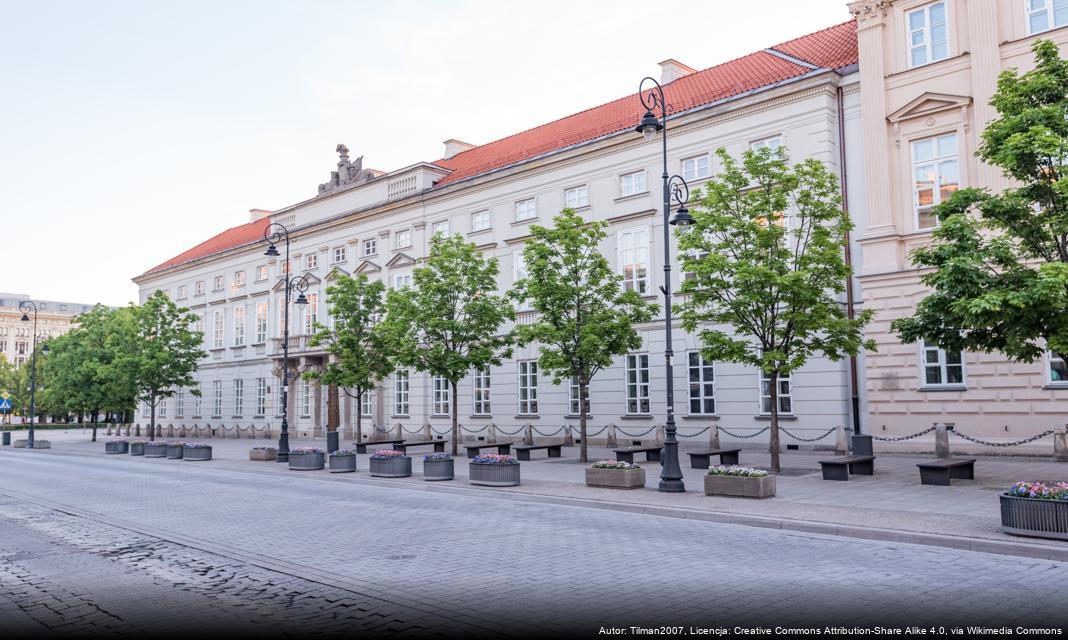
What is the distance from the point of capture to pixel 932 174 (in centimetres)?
2480

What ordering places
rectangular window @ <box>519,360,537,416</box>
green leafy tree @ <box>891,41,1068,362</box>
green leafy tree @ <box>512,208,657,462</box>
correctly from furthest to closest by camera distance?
rectangular window @ <box>519,360,537,416</box> < green leafy tree @ <box>512,208,657,462</box> < green leafy tree @ <box>891,41,1068,362</box>

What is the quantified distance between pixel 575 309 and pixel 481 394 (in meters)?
13.6

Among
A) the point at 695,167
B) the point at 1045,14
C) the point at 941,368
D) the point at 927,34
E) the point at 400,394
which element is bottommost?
the point at 400,394

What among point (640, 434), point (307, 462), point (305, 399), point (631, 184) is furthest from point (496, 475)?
point (305, 399)

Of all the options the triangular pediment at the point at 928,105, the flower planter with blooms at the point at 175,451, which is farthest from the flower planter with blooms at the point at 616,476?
the flower planter with blooms at the point at 175,451

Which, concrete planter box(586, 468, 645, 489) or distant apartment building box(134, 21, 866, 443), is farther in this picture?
distant apartment building box(134, 21, 866, 443)

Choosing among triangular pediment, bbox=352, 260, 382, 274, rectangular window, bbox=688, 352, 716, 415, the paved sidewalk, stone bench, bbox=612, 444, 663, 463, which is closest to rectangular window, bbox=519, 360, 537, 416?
rectangular window, bbox=688, 352, 716, 415

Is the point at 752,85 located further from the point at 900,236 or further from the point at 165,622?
the point at 165,622

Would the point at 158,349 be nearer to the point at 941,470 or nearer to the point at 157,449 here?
the point at 157,449

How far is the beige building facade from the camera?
2273 cm

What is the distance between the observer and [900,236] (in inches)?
984

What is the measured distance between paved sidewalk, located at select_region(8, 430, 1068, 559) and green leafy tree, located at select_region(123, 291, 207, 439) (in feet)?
91.4

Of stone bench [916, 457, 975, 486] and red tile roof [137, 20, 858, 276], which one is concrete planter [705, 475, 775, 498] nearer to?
stone bench [916, 457, 975, 486]

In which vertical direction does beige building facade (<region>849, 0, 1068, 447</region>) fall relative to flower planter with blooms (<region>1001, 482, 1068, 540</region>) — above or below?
above
